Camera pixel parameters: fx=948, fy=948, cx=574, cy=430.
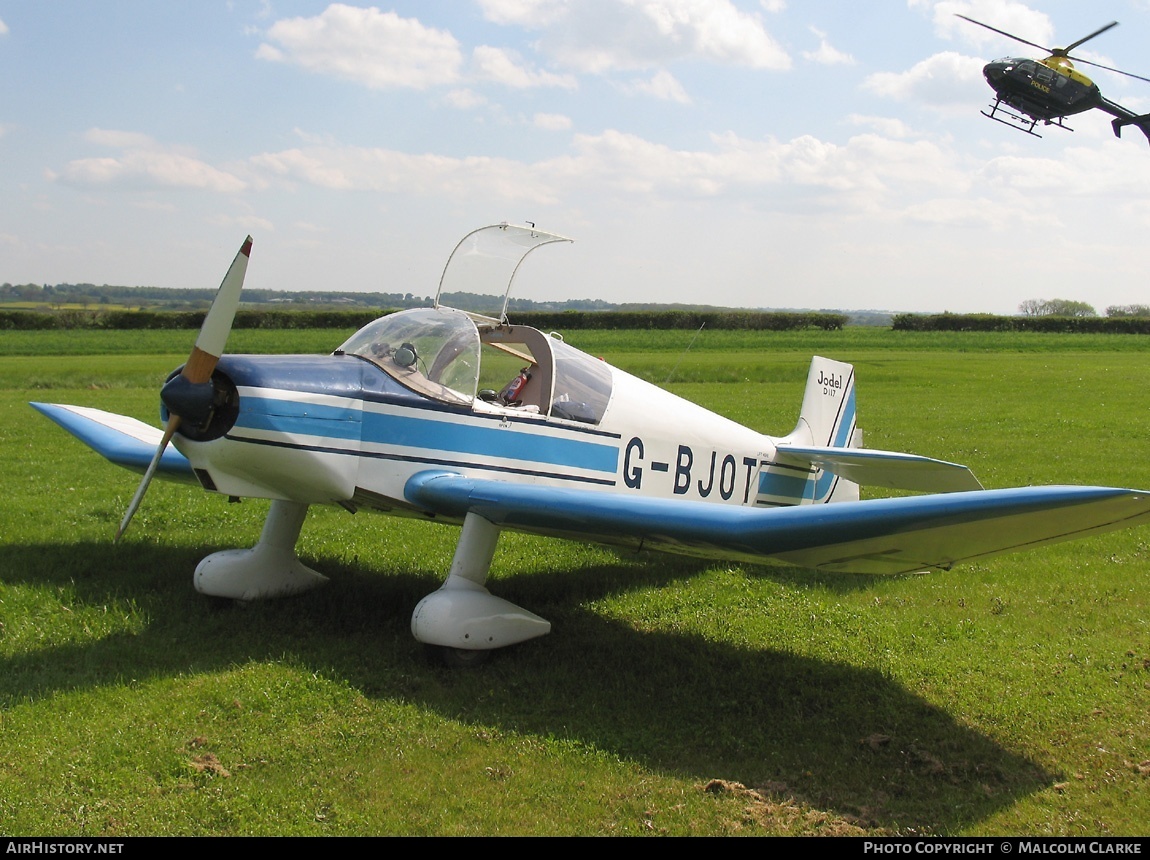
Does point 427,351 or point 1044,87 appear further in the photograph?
point 1044,87

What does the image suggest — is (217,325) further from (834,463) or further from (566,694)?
(834,463)

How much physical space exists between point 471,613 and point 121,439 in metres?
4.61

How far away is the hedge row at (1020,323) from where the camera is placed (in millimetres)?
67000

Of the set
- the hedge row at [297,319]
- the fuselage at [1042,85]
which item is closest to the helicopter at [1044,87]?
the fuselage at [1042,85]

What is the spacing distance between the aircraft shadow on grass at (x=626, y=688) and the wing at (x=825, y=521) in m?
0.79

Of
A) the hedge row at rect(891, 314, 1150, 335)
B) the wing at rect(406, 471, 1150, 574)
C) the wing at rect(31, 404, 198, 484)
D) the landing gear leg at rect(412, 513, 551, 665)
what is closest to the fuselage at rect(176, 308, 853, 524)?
the wing at rect(406, 471, 1150, 574)

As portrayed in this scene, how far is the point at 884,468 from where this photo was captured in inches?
277

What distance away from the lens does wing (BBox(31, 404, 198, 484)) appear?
7.65 m

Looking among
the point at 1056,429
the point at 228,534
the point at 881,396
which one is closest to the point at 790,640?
the point at 228,534

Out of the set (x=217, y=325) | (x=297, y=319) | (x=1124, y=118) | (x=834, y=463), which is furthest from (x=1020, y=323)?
(x=217, y=325)

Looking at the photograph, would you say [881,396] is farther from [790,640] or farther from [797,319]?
[797,319]
